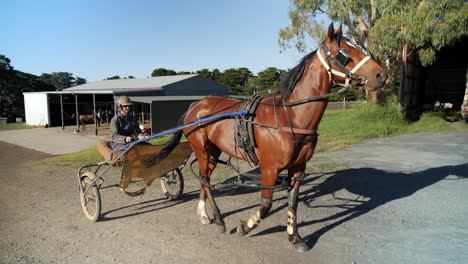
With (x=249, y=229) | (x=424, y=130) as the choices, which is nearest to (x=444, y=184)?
(x=249, y=229)

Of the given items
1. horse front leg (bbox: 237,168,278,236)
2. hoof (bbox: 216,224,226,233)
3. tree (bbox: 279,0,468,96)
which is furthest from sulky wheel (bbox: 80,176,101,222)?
tree (bbox: 279,0,468,96)

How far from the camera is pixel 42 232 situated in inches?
168

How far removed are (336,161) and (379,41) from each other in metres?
8.74

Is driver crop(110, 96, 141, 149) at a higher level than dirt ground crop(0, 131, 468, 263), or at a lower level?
higher

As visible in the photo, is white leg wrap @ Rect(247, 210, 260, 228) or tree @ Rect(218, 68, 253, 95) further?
tree @ Rect(218, 68, 253, 95)

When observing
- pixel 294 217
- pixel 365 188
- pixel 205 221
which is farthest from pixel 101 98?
pixel 294 217

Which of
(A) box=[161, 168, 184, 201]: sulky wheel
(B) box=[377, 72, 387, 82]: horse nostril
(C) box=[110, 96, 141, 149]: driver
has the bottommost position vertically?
(A) box=[161, 168, 184, 201]: sulky wheel

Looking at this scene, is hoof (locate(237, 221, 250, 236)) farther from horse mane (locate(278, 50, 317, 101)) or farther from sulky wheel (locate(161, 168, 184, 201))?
sulky wheel (locate(161, 168, 184, 201))

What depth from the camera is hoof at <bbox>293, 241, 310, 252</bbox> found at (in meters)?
3.62

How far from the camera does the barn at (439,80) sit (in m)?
17.0

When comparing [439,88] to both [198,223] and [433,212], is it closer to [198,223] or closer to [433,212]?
[433,212]

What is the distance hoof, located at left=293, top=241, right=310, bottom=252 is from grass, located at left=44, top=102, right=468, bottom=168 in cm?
619

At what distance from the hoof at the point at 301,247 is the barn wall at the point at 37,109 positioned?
25.3 m

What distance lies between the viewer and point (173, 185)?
5.79 metres
